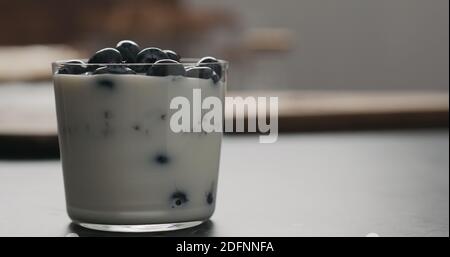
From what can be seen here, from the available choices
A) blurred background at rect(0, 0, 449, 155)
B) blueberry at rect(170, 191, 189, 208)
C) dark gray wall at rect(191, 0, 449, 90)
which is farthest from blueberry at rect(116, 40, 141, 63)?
dark gray wall at rect(191, 0, 449, 90)

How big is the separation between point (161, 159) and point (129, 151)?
0.08ft

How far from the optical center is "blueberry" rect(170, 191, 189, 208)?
0.63 m

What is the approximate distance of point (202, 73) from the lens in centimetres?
64

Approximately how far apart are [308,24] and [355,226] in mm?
5327

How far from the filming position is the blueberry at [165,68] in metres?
0.62

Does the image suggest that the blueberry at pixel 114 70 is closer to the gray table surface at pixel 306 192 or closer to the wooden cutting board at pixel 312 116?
the gray table surface at pixel 306 192

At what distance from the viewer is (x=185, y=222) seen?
0.64 metres

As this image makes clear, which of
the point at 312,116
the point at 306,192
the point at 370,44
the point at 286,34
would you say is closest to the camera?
the point at 306,192

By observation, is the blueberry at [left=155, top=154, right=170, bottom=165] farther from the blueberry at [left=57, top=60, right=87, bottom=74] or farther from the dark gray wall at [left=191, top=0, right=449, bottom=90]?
the dark gray wall at [left=191, top=0, right=449, bottom=90]

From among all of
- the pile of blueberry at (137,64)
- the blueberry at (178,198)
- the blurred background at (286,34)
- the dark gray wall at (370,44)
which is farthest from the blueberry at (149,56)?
the dark gray wall at (370,44)

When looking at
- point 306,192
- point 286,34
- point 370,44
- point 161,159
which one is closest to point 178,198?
point 161,159

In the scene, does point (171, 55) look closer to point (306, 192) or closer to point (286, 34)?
point (306, 192)

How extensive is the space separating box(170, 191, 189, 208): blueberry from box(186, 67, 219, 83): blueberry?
0.31ft

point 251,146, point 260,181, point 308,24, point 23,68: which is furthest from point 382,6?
point 260,181
